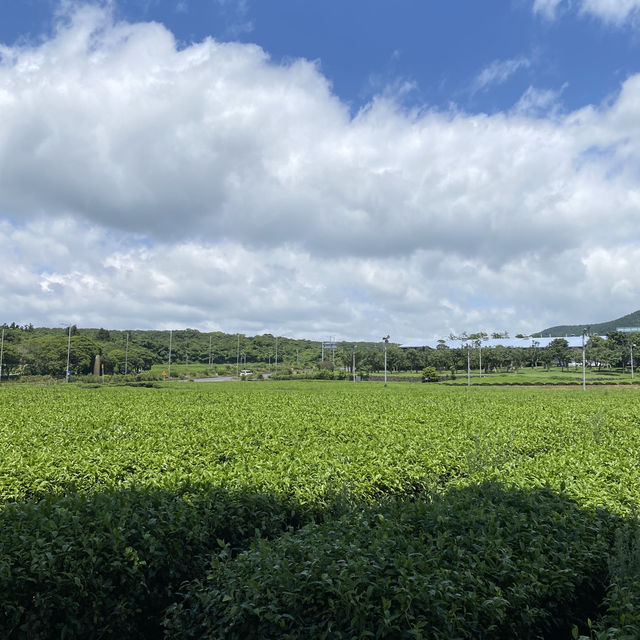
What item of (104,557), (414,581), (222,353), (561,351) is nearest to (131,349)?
(222,353)

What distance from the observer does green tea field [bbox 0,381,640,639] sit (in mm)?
3529

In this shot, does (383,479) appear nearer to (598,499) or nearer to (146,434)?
(598,499)

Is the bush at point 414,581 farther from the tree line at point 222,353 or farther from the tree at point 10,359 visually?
the tree at point 10,359

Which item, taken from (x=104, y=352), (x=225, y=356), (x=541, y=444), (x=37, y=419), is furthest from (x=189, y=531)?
(x=225, y=356)

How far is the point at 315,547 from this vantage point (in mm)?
4203

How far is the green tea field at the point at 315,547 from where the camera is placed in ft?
11.6

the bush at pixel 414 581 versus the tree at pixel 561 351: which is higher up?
the tree at pixel 561 351

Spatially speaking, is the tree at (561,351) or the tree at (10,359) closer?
the tree at (10,359)

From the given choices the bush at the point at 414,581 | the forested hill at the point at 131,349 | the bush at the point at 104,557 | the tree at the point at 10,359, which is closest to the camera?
the bush at the point at 414,581

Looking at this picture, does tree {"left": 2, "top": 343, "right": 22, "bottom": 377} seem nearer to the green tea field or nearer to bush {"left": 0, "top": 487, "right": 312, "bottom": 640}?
the green tea field

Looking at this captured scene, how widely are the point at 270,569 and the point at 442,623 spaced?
1.42 meters

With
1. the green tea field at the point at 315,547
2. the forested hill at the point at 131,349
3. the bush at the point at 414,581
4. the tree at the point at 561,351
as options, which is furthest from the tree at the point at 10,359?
the tree at the point at 561,351

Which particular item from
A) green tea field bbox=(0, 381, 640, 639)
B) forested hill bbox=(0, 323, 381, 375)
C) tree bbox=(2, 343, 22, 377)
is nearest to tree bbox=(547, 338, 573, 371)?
forested hill bbox=(0, 323, 381, 375)

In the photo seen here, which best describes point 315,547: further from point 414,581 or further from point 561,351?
point 561,351
